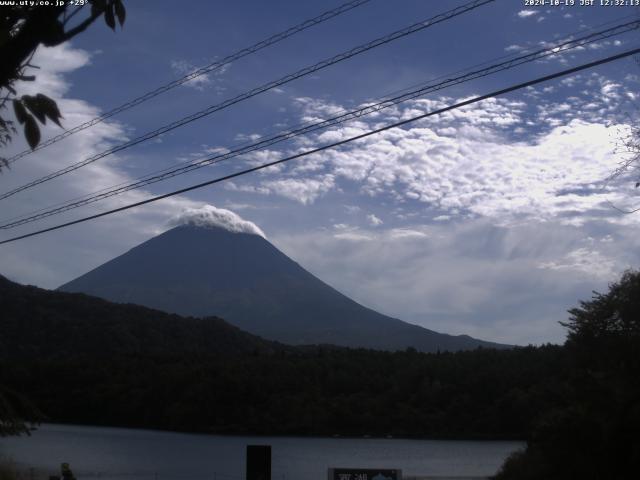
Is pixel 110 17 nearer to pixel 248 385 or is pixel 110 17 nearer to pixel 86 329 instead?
pixel 248 385

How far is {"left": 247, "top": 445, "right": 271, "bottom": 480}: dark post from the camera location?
11.2 metres

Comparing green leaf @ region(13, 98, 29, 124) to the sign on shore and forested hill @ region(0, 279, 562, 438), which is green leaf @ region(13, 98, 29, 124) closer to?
the sign on shore

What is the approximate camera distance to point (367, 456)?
2309 inches

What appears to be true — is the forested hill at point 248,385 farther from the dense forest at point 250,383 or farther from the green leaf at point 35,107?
the green leaf at point 35,107

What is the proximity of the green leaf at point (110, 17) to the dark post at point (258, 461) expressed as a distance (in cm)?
901

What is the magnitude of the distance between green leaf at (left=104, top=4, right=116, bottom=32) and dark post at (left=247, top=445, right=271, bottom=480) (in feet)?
29.5

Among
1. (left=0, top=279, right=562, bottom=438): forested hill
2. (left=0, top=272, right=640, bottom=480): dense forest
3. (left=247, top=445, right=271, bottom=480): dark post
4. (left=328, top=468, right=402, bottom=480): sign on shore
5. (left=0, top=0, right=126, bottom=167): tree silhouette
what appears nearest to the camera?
(left=0, top=0, right=126, bottom=167): tree silhouette

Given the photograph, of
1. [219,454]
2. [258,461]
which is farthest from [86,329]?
[258,461]

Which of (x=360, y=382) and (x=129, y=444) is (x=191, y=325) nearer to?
(x=360, y=382)

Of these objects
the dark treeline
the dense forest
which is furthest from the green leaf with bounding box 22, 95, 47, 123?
the dark treeline

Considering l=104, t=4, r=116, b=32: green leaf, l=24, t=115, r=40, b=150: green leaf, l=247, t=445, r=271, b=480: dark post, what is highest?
l=104, t=4, r=116, b=32: green leaf

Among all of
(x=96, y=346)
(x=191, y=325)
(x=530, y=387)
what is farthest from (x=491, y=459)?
(x=191, y=325)

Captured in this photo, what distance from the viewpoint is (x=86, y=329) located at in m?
82.4

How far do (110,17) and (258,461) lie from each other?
360 inches
